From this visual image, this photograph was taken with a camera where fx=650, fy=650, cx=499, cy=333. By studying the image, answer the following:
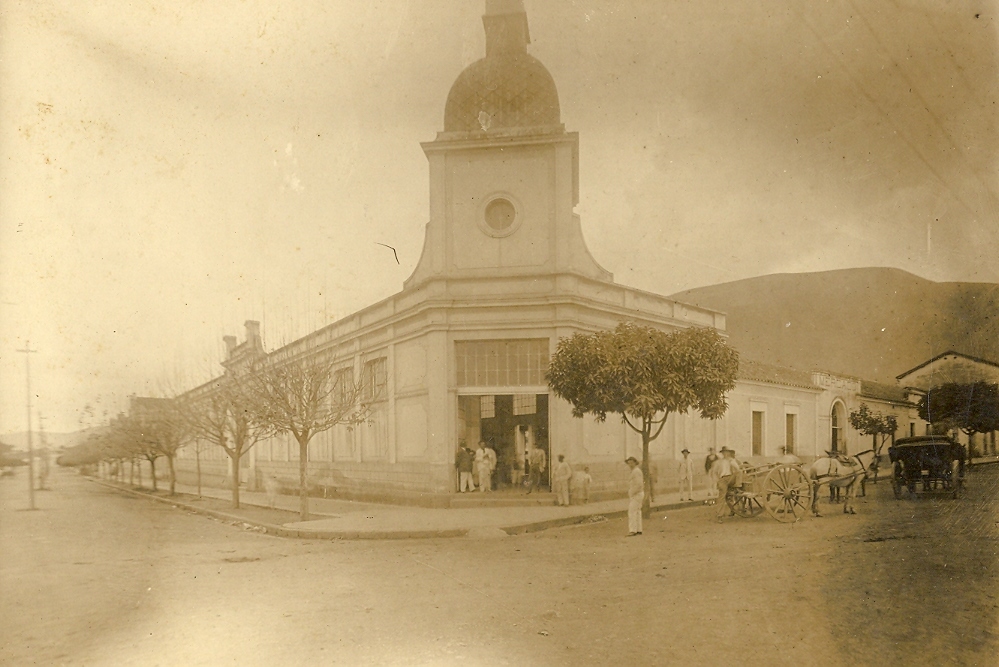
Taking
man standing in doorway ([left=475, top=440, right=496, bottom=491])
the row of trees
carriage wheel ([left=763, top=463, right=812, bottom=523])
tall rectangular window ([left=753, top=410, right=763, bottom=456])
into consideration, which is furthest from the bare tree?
carriage wheel ([left=763, top=463, right=812, bottom=523])

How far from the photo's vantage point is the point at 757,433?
6.16 metres

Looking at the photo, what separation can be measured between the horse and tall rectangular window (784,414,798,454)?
26 centimetres

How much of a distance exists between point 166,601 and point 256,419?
3934 mm

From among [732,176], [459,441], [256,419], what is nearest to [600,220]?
[732,176]

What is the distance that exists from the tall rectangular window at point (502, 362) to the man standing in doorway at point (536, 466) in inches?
26.6

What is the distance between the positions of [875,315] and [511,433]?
10.6 ft

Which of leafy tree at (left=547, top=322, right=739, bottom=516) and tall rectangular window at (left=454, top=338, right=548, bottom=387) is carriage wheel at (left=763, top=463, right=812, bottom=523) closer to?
leafy tree at (left=547, top=322, right=739, bottom=516)

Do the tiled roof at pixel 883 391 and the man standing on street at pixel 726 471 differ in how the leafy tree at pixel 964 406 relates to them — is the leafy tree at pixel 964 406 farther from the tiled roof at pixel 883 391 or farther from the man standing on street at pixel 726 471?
the man standing on street at pixel 726 471

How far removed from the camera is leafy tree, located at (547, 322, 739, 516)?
6219 mm

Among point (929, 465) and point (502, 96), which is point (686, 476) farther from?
point (502, 96)

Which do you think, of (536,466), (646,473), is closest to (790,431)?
(646,473)

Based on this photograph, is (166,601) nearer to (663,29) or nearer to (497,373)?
(497,373)

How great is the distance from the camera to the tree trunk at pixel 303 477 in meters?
8.09

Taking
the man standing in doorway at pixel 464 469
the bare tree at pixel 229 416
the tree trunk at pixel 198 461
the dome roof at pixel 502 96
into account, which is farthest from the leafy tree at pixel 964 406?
the tree trunk at pixel 198 461
